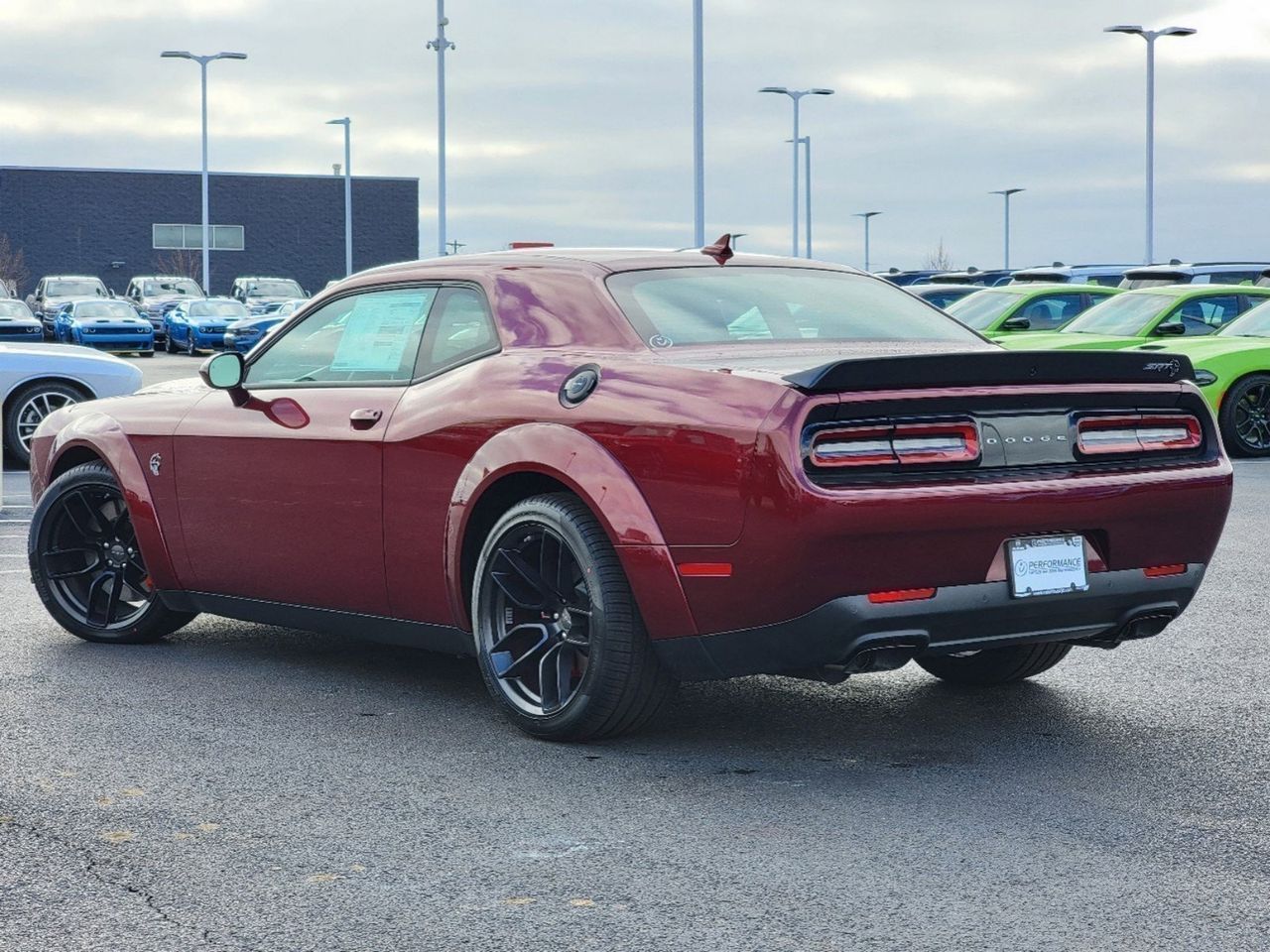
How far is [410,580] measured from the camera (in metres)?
6.15

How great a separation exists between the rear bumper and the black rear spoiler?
1.87 feet

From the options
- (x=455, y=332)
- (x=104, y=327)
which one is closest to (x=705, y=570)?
(x=455, y=332)

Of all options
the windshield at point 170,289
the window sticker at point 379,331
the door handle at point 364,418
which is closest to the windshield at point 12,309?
the windshield at point 170,289

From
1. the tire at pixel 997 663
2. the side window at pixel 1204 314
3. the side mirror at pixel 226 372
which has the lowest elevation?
the tire at pixel 997 663

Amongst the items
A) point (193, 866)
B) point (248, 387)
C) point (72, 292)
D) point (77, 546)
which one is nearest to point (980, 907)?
point (193, 866)

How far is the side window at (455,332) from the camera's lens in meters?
6.16

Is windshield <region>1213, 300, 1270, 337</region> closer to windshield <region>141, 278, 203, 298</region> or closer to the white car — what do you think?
the white car

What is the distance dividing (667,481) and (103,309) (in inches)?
1568

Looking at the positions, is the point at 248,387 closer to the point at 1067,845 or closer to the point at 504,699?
the point at 504,699

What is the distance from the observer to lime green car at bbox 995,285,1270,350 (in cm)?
1808

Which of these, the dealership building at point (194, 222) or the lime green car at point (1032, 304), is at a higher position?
the dealership building at point (194, 222)

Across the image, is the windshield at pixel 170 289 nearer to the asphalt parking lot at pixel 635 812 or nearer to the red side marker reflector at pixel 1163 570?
the asphalt parking lot at pixel 635 812

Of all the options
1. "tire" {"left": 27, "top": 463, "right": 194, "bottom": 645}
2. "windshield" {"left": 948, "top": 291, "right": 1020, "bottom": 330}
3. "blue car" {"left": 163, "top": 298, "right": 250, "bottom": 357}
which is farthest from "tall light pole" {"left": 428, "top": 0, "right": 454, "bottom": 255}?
"tire" {"left": 27, "top": 463, "right": 194, "bottom": 645}

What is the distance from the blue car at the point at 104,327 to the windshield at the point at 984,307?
25106mm
